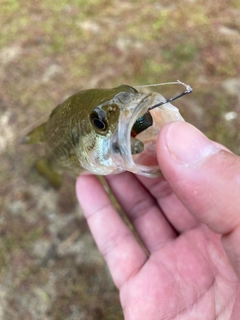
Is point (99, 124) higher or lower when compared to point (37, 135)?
higher

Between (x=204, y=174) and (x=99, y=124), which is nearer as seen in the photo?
(x=204, y=174)

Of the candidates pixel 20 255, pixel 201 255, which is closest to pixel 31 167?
pixel 20 255

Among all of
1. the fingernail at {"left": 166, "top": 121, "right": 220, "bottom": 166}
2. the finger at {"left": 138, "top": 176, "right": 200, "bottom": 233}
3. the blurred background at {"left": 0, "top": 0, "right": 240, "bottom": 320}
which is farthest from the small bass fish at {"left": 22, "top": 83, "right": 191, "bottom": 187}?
the blurred background at {"left": 0, "top": 0, "right": 240, "bottom": 320}

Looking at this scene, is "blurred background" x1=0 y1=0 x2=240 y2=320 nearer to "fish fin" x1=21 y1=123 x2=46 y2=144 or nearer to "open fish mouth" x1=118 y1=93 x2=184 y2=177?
"fish fin" x1=21 y1=123 x2=46 y2=144

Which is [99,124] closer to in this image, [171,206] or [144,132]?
[144,132]

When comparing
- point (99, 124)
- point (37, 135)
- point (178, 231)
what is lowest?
point (178, 231)

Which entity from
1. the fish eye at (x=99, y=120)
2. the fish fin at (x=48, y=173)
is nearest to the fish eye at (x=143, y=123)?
the fish eye at (x=99, y=120)

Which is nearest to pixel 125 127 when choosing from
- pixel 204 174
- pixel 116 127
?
pixel 116 127

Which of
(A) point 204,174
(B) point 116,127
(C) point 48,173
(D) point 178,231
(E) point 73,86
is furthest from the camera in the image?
(E) point 73,86
